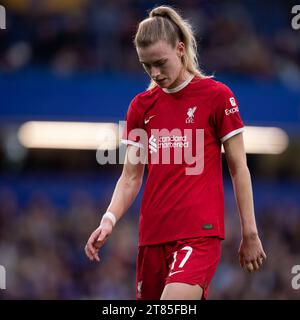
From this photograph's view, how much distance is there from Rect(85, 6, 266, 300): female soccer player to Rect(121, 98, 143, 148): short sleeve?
9cm

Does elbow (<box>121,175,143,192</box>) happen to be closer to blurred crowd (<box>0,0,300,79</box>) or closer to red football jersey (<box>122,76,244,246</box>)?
red football jersey (<box>122,76,244,246</box>)

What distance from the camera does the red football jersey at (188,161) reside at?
5.94 metres

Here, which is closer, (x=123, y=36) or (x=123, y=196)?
(x=123, y=196)

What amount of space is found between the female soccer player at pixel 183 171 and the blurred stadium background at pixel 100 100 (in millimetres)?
7374

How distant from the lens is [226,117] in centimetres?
599

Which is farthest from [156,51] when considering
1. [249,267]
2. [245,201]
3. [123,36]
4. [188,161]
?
[123,36]

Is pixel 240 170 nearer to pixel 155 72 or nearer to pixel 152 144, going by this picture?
pixel 152 144

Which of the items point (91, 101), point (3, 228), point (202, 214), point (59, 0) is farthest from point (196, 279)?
point (59, 0)

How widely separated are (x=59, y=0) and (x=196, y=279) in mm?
10618

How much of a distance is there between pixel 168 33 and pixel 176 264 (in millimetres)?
1420

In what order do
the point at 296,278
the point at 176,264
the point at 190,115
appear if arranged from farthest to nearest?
the point at 296,278 < the point at 190,115 < the point at 176,264

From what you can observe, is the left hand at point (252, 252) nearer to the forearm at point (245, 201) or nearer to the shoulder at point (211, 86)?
the forearm at point (245, 201)

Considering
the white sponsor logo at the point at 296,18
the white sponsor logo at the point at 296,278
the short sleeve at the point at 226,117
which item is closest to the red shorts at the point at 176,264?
the short sleeve at the point at 226,117
